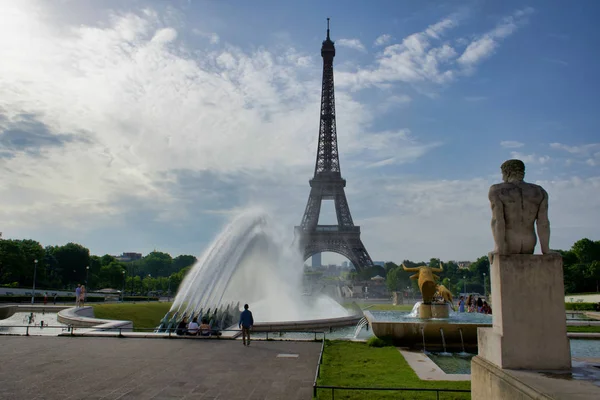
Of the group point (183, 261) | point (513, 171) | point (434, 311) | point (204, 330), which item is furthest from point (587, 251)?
point (183, 261)

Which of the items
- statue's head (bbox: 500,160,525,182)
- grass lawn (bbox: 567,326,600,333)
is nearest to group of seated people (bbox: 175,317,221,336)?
statue's head (bbox: 500,160,525,182)

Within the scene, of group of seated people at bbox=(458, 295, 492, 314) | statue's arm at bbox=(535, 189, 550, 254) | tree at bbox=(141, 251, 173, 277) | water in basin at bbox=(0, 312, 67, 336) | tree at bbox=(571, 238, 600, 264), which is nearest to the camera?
statue's arm at bbox=(535, 189, 550, 254)

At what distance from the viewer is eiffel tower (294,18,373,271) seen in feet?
282

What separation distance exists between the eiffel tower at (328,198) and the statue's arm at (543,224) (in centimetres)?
7710

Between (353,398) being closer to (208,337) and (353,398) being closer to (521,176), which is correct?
(521,176)

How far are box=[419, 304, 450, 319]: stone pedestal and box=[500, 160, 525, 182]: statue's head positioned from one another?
12.8m

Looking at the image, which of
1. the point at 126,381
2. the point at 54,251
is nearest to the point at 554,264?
the point at 126,381

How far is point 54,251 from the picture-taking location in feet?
303

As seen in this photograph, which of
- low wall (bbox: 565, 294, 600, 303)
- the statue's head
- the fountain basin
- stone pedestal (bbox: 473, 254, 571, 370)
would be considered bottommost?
low wall (bbox: 565, 294, 600, 303)

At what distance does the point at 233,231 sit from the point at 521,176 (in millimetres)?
22092

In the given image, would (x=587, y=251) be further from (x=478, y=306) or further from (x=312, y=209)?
(x=478, y=306)

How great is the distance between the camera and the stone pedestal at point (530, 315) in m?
6.85

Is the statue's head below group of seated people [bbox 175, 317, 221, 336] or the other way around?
the other way around

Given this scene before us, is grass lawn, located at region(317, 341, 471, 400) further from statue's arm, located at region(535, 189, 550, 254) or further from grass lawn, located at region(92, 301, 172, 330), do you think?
grass lawn, located at region(92, 301, 172, 330)
